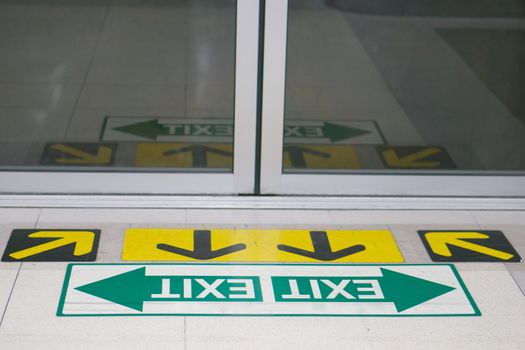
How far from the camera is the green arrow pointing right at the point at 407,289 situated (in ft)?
10.5

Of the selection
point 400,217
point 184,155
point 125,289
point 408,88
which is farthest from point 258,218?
point 408,88

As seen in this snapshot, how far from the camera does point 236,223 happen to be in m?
3.73

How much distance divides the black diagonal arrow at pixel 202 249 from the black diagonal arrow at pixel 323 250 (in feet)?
0.63

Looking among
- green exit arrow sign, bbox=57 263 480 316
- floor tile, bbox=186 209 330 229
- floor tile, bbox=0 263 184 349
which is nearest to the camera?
A: floor tile, bbox=0 263 184 349

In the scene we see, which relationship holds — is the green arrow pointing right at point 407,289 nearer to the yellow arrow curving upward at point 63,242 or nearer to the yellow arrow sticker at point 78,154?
the yellow arrow curving upward at point 63,242

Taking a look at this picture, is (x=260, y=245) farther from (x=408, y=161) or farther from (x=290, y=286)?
(x=408, y=161)

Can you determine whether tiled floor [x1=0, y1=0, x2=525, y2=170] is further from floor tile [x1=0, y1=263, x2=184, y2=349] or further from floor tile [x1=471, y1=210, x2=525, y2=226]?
floor tile [x1=0, y1=263, x2=184, y2=349]

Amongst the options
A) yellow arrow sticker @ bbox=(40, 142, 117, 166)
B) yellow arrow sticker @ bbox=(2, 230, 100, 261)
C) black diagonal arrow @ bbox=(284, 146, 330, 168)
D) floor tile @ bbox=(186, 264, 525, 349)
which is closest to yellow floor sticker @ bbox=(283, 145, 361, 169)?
black diagonal arrow @ bbox=(284, 146, 330, 168)

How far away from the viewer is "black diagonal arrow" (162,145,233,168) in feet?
13.0

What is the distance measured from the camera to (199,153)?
399 cm

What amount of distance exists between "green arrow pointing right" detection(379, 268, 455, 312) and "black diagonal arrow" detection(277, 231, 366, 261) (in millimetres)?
195

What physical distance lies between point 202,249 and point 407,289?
829 millimetres

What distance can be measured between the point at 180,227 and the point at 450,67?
1490 millimetres

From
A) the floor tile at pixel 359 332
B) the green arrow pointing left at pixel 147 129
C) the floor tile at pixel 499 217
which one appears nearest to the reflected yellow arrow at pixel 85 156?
the green arrow pointing left at pixel 147 129
